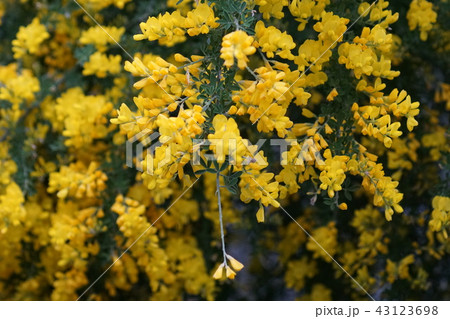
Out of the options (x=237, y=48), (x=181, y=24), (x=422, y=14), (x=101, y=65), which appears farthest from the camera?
(x=101, y=65)

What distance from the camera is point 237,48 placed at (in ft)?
3.56

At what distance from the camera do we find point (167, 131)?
1124mm

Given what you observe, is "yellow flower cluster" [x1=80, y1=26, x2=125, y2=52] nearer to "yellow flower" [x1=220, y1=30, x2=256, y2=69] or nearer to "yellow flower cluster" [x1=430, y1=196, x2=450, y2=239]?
"yellow flower" [x1=220, y1=30, x2=256, y2=69]

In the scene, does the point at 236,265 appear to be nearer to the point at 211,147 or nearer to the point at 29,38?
the point at 211,147

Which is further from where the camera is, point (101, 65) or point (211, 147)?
point (101, 65)

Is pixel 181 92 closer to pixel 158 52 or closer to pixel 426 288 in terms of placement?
pixel 158 52

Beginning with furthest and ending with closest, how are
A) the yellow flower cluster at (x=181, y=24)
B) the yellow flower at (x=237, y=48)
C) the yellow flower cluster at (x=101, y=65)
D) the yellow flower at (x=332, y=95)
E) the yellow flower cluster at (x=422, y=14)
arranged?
the yellow flower cluster at (x=101, y=65)
the yellow flower cluster at (x=422, y=14)
the yellow flower at (x=332, y=95)
the yellow flower cluster at (x=181, y=24)
the yellow flower at (x=237, y=48)

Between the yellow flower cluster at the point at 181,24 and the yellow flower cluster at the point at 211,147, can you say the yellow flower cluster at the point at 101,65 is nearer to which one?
the yellow flower cluster at the point at 211,147

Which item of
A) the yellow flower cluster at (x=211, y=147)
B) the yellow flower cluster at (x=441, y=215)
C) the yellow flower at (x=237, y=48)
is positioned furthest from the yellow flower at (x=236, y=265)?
the yellow flower cluster at (x=441, y=215)

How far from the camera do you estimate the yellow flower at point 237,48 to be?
3.51 feet

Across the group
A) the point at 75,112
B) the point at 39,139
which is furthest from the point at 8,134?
the point at 75,112

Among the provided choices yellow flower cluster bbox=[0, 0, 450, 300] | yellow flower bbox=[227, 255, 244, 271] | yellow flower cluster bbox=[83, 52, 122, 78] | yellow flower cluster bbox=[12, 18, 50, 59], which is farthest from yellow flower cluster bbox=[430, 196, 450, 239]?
yellow flower cluster bbox=[12, 18, 50, 59]

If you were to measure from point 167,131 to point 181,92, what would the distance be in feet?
0.61
